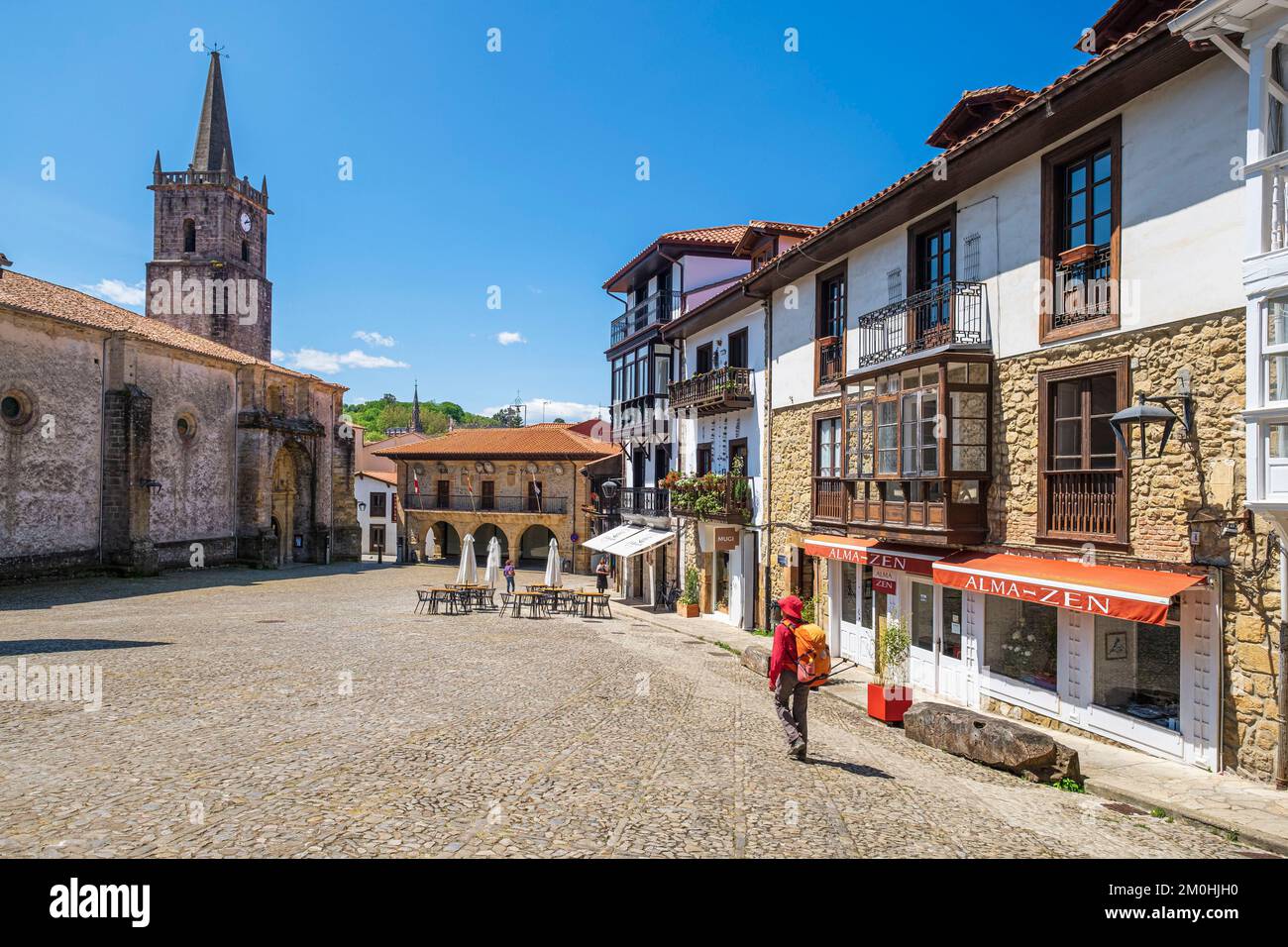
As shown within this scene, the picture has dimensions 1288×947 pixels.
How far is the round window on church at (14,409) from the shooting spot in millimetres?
27812

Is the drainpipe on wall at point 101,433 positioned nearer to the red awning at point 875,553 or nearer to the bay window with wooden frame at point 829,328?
→ the red awning at point 875,553

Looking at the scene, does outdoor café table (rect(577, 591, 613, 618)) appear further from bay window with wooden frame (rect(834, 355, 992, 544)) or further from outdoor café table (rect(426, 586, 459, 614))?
bay window with wooden frame (rect(834, 355, 992, 544))

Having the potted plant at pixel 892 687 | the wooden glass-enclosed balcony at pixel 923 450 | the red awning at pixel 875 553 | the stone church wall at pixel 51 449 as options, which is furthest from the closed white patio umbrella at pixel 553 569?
the stone church wall at pixel 51 449

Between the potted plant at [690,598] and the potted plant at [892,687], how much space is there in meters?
11.8

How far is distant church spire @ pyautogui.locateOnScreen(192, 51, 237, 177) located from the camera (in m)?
56.1

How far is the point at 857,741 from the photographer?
34.3 ft

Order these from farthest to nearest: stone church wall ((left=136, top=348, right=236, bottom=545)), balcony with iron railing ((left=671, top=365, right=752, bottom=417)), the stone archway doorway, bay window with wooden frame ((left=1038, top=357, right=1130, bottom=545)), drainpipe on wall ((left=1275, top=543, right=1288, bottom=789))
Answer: the stone archway doorway, stone church wall ((left=136, top=348, right=236, bottom=545)), balcony with iron railing ((left=671, top=365, right=752, bottom=417)), bay window with wooden frame ((left=1038, top=357, right=1130, bottom=545)), drainpipe on wall ((left=1275, top=543, right=1288, bottom=789))

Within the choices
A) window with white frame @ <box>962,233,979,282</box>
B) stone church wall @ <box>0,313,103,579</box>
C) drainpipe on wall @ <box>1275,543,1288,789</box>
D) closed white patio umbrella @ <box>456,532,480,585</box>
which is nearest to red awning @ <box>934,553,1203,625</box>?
drainpipe on wall @ <box>1275,543,1288,789</box>

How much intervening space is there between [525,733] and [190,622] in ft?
45.7

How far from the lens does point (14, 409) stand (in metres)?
28.4

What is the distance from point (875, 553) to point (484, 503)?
3630 centimetres

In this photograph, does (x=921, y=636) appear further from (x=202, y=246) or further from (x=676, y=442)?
(x=202, y=246)

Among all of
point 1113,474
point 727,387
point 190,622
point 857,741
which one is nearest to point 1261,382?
point 1113,474

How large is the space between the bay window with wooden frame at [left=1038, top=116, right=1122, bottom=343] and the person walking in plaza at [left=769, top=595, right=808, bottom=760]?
575 centimetres
